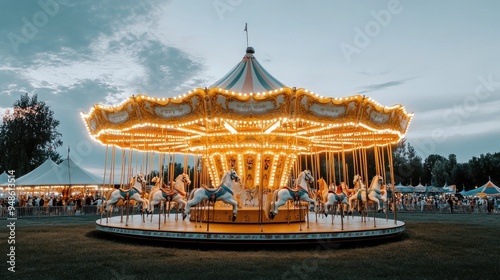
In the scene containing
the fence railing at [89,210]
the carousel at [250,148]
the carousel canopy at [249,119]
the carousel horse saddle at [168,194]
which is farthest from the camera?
the fence railing at [89,210]

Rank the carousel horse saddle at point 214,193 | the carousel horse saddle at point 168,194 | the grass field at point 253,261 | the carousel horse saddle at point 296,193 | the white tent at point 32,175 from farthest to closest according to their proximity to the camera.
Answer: the white tent at point 32,175 → the carousel horse saddle at point 168,194 → the carousel horse saddle at point 296,193 → the carousel horse saddle at point 214,193 → the grass field at point 253,261

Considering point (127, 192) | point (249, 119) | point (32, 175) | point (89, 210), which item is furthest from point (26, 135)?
point (249, 119)

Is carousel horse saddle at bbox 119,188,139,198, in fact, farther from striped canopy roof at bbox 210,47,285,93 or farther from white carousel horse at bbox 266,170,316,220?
white carousel horse at bbox 266,170,316,220

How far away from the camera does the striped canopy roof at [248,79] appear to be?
10865 millimetres

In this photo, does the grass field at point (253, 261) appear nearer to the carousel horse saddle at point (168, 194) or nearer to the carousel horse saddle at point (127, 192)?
the carousel horse saddle at point (168, 194)

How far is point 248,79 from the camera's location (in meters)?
11.4

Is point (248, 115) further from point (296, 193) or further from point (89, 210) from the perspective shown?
point (89, 210)

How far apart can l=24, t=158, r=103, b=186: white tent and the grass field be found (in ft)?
51.5

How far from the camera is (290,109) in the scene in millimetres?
9195

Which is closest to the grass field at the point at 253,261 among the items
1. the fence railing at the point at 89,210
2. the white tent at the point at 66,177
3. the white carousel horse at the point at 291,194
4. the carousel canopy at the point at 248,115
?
the white carousel horse at the point at 291,194

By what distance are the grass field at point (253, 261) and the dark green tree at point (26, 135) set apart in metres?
28.2

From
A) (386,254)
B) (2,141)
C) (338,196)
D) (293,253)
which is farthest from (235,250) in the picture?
(2,141)

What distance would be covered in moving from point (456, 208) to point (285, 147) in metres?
19.3

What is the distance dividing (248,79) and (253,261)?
600cm
